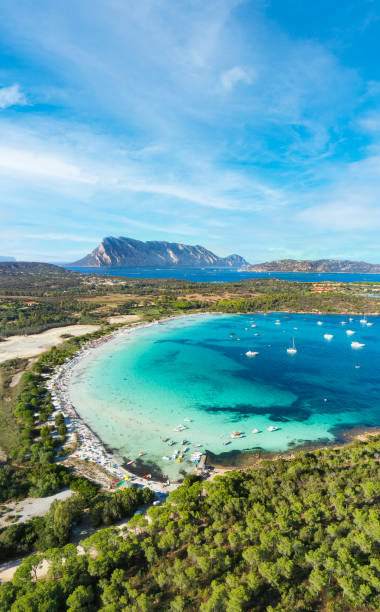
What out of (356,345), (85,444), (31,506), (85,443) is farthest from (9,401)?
(356,345)

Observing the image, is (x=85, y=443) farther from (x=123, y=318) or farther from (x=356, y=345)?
(x=123, y=318)

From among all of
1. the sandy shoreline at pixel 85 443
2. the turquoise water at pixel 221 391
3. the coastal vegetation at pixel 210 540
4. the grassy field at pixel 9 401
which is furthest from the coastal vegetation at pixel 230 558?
the grassy field at pixel 9 401

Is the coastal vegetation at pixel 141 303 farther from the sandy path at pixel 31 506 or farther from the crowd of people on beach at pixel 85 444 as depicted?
the sandy path at pixel 31 506

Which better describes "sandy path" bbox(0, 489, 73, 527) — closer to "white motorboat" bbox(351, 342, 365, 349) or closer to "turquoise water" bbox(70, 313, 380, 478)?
"turquoise water" bbox(70, 313, 380, 478)

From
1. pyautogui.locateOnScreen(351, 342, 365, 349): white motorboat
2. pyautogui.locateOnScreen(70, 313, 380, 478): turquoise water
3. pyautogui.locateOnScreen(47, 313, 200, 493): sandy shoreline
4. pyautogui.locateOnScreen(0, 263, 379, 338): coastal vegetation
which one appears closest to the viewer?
pyautogui.locateOnScreen(47, 313, 200, 493): sandy shoreline

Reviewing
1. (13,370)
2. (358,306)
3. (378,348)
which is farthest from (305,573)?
(358,306)

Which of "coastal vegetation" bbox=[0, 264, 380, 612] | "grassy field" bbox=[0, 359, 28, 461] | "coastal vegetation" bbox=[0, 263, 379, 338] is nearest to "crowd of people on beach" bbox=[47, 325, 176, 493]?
"coastal vegetation" bbox=[0, 264, 380, 612]

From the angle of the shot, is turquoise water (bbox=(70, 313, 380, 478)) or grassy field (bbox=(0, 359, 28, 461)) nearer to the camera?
grassy field (bbox=(0, 359, 28, 461))
